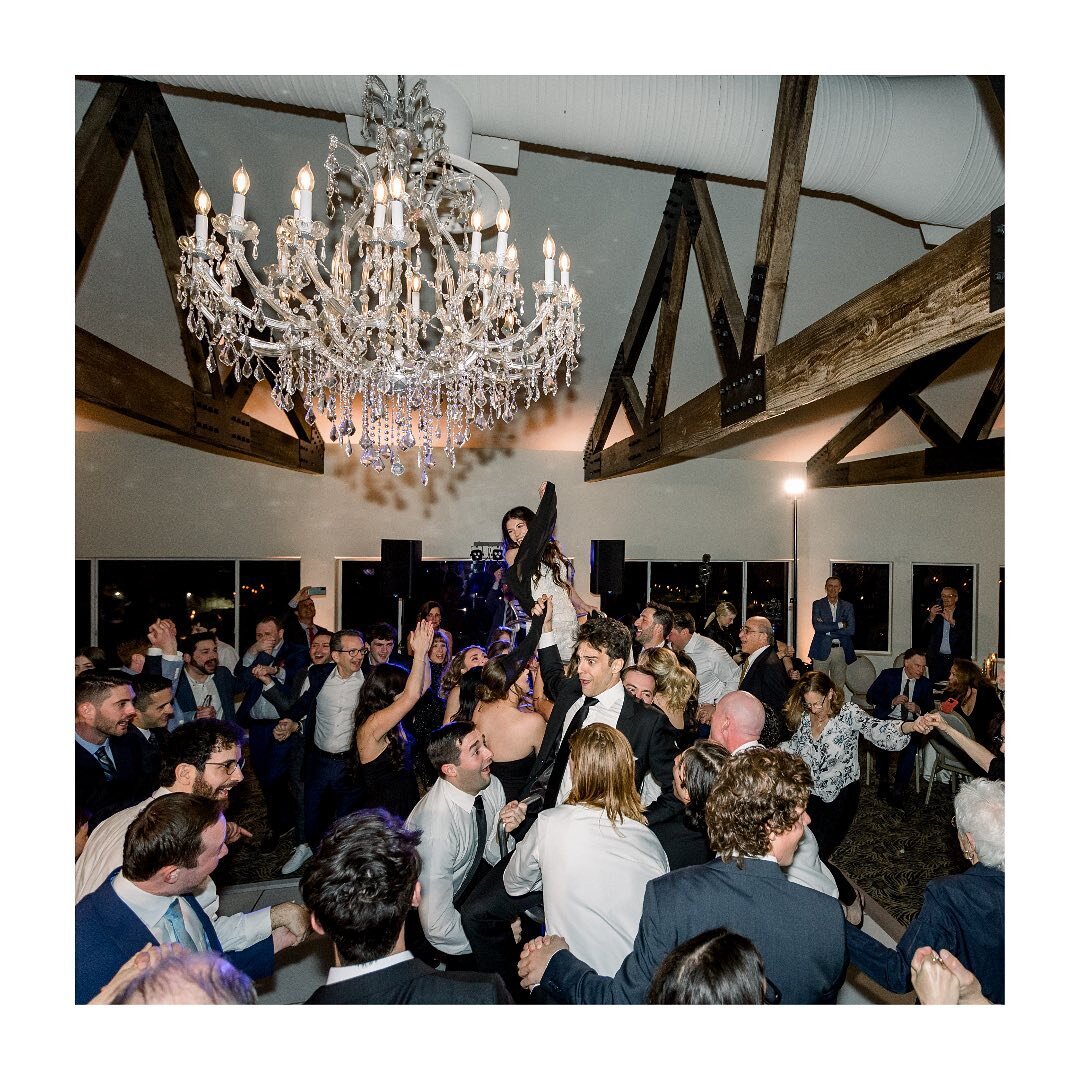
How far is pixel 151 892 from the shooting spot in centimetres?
160

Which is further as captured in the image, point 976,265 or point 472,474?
point 472,474

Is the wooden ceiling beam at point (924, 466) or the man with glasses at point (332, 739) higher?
the wooden ceiling beam at point (924, 466)

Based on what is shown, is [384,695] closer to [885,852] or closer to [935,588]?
[885,852]

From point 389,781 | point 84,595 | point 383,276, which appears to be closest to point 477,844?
point 389,781

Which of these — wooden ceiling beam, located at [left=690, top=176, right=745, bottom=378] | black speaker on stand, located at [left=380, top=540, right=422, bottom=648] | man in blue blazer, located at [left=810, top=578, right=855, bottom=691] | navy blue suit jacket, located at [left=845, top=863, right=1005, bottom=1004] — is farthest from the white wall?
navy blue suit jacket, located at [left=845, top=863, right=1005, bottom=1004]

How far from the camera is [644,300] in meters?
5.54

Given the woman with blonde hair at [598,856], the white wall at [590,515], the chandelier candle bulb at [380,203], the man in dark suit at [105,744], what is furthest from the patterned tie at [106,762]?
the white wall at [590,515]

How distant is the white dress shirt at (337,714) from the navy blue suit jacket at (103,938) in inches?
85.3

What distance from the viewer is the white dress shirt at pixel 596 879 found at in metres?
1.86

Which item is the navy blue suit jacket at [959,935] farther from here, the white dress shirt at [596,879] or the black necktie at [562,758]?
the black necktie at [562,758]

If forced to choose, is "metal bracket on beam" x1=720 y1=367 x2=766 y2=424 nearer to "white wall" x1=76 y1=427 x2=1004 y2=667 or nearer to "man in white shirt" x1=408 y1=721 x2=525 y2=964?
"man in white shirt" x1=408 y1=721 x2=525 y2=964
